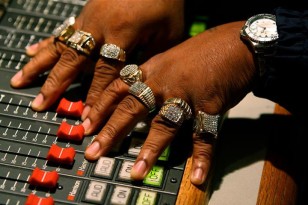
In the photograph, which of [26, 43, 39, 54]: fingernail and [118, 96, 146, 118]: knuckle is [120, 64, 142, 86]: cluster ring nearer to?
[118, 96, 146, 118]: knuckle

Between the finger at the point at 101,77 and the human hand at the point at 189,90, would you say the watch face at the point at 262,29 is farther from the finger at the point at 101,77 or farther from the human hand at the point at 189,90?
the finger at the point at 101,77

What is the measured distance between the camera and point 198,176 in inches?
31.2

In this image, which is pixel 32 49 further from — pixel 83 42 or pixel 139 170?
pixel 139 170

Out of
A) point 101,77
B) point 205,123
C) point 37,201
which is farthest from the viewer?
point 101,77

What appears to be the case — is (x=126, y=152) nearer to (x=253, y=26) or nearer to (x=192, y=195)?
(x=192, y=195)

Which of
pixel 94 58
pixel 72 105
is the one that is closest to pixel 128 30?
pixel 94 58

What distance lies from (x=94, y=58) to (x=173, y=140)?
0.84 ft

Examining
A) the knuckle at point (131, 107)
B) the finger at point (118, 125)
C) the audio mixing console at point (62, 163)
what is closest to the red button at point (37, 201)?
the audio mixing console at point (62, 163)

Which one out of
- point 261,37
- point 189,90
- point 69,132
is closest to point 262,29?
point 261,37

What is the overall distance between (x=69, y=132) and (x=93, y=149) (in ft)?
0.18

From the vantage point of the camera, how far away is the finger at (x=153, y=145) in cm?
78

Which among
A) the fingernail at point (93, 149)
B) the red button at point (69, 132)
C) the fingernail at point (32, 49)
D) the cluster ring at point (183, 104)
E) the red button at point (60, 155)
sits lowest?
the red button at point (60, 155)

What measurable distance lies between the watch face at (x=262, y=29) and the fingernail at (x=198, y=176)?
0.25m

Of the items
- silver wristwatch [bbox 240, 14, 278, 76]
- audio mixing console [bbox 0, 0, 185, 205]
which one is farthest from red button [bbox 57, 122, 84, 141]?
silver wristwatch [bbox 240, 14, 278, 76]
